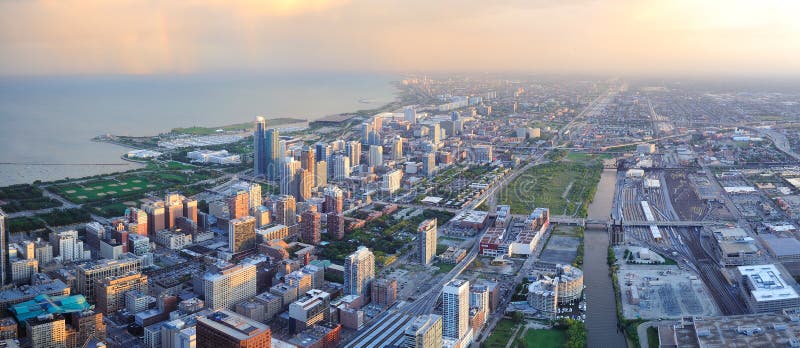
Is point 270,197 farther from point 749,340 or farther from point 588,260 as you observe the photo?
point 749,340

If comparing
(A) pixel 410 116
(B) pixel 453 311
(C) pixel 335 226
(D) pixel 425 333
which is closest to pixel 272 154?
(C) pixel 335 226

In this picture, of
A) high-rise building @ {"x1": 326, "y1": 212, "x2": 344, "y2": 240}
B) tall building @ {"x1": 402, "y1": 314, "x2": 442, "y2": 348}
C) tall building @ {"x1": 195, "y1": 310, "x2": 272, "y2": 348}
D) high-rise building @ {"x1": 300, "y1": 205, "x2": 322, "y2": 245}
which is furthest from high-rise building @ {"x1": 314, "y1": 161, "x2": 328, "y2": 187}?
tall building @ {"x1": 195, "y1": 310, "x2": 272, "y2": 348}

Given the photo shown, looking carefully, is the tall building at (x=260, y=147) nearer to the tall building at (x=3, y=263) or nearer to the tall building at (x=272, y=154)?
the tall building at (x=272, y=154)

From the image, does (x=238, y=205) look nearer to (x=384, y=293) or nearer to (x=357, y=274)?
(x=357, y=274)

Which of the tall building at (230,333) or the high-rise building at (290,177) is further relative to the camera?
the high-rise building at (290,177)

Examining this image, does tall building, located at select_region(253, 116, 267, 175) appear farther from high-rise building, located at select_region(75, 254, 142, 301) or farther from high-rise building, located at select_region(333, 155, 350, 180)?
high-rise building, located at select_region(75, 254, 142, 301)

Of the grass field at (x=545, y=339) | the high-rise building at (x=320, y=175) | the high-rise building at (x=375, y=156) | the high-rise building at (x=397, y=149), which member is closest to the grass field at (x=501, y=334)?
the grass field at (x=545, y=339)
